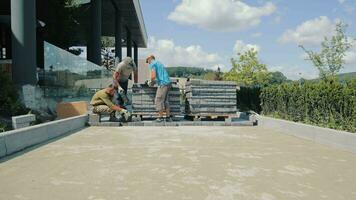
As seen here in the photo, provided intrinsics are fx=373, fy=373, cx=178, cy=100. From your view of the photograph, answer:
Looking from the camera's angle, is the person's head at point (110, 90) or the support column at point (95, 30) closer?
the person's head at point (110, 90)

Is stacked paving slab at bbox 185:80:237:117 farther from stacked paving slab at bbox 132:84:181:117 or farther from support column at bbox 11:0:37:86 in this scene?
support column at bbox 11:0:37:86

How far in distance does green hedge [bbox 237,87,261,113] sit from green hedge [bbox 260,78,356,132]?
2369 millimetres

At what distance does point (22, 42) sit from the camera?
12.3 meters

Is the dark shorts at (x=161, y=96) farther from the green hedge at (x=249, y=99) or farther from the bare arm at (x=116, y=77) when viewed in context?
the green hedge at (x=249, y=99)

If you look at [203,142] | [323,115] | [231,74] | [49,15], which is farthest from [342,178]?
[231,74]

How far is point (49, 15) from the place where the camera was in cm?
2345

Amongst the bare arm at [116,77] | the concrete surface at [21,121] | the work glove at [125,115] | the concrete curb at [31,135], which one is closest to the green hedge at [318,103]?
the work glove at [125,115]

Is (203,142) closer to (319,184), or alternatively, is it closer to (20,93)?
(319,184)

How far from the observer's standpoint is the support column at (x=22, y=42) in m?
12.2

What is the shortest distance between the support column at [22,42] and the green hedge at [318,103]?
8317 mm

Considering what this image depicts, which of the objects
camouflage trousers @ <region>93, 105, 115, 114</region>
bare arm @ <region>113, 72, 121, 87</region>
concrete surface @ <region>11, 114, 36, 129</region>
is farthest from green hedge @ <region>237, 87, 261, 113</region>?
concrete surface @ <region>11, 114, 36, 129</region>

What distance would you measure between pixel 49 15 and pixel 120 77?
12.3 metres

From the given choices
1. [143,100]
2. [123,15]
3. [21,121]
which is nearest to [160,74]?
[143,100]

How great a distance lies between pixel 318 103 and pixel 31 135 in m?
7.16
